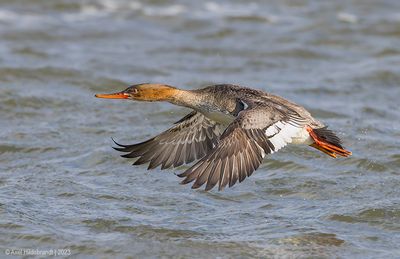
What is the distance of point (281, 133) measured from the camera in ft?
24.2

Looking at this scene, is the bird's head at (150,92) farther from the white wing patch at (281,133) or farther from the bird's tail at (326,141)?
the bird's tail at (326,141)

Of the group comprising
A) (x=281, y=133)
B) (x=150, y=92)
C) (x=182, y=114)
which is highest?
(x=150, y=92)

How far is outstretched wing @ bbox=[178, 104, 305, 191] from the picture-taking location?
6719mm

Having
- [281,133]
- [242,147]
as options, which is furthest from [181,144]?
[242,147]

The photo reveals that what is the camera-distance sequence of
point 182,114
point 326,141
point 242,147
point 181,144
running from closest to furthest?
point 242,147 < point 326,141 < point 181,144 < point 182,114

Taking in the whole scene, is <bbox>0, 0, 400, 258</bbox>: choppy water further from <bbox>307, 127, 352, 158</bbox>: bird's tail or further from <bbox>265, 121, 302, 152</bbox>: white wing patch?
<bbox>265, 121, 302, 152</bbox>: white wing patch

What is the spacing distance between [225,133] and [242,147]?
187 mm

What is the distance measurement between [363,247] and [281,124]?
126 centimetres

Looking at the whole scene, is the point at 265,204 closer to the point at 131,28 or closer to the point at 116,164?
the point at 116,164

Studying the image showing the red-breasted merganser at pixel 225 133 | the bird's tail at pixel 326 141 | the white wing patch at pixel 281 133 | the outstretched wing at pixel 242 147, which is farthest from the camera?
the bird's tail at pixel 326 141

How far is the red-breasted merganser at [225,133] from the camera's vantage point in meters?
6.83

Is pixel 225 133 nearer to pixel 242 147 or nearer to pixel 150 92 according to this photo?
pixel 242 147

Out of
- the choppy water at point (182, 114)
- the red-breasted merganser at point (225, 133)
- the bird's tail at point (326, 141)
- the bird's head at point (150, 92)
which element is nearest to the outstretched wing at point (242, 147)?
the red-breasted merganser at point (225, 133)

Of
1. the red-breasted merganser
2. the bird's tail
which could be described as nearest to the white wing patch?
the red-breasted merganser
